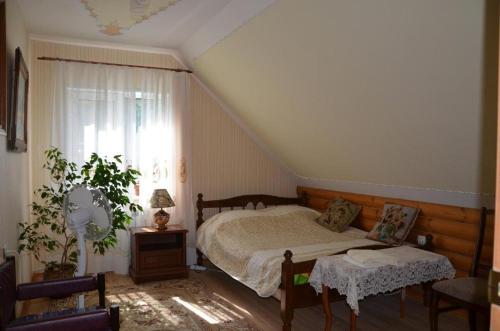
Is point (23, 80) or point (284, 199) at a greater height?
point (23, 80)

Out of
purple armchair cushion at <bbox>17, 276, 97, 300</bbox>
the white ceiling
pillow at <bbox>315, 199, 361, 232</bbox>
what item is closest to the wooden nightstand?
pillow at <bbox>315, 199, 361, 232</bbox>

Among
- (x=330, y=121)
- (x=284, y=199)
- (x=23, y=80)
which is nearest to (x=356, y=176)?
(x=330, y=121)

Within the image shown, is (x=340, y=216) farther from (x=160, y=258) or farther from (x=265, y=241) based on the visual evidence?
(x=160, y=258)

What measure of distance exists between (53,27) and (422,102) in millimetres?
3612

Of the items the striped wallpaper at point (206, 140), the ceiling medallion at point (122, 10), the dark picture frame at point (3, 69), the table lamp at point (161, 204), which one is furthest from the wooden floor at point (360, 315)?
the ceiling medallion at point (122, 10)

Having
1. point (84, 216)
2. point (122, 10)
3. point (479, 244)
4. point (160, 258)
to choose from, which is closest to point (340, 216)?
point (479, 244)

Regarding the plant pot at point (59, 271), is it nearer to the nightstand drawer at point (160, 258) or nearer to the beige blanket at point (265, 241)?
the nightstand drawer at point (160, 258)

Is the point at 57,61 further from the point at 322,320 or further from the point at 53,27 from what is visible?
the point at 322,320

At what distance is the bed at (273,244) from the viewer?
130 inches

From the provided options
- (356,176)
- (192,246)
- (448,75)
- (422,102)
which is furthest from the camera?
(192,246)

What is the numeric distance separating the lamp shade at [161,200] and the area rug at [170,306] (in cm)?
84

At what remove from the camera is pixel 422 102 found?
10.1ft

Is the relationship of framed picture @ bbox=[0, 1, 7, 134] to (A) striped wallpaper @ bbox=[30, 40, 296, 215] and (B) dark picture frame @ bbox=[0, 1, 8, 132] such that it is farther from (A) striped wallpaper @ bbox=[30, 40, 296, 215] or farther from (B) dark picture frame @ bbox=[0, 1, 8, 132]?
(A) striped wallpaper @ bbox=[30, 40, 296, 215]

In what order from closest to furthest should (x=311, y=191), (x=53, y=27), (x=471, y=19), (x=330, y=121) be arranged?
(x=471, y=19), (x=330, y=121), (x=53, y=27), (x=311, y=191)
